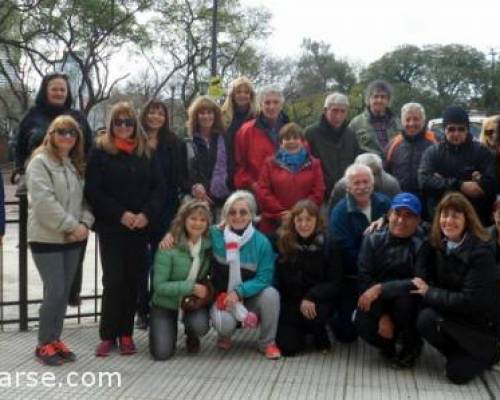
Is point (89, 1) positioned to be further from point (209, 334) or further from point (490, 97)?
point (490, 97)

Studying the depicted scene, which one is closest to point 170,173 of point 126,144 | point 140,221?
point 126,144

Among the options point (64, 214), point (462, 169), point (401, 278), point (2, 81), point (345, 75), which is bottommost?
point (401, 278)

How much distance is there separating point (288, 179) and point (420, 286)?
5.14 ft

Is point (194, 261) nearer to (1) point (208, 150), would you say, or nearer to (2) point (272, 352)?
(2) point (272, 352)

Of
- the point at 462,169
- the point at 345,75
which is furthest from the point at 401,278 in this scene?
the point at 345,75

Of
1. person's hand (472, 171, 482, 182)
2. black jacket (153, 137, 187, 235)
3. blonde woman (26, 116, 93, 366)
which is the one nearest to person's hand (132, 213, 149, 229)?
blonde woman (26, 116, 93, 366)

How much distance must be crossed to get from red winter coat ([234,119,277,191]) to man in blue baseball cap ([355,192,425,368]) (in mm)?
1465

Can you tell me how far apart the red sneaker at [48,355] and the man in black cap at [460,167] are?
3.24m

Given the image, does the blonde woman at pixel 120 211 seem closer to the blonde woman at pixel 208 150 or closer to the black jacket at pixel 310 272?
the blonde woman at pixel 208 150

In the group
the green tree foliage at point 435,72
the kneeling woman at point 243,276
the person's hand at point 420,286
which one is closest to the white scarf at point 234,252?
the kneeling woman at point 243,276

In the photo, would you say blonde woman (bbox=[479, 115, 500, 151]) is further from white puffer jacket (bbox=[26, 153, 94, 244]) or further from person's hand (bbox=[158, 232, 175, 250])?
white puffer jacket (bbox=[26, 153, 94, 244])

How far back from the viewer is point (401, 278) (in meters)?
5.02

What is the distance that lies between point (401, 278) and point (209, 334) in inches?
71.5

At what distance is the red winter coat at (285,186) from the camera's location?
5.79 metres
